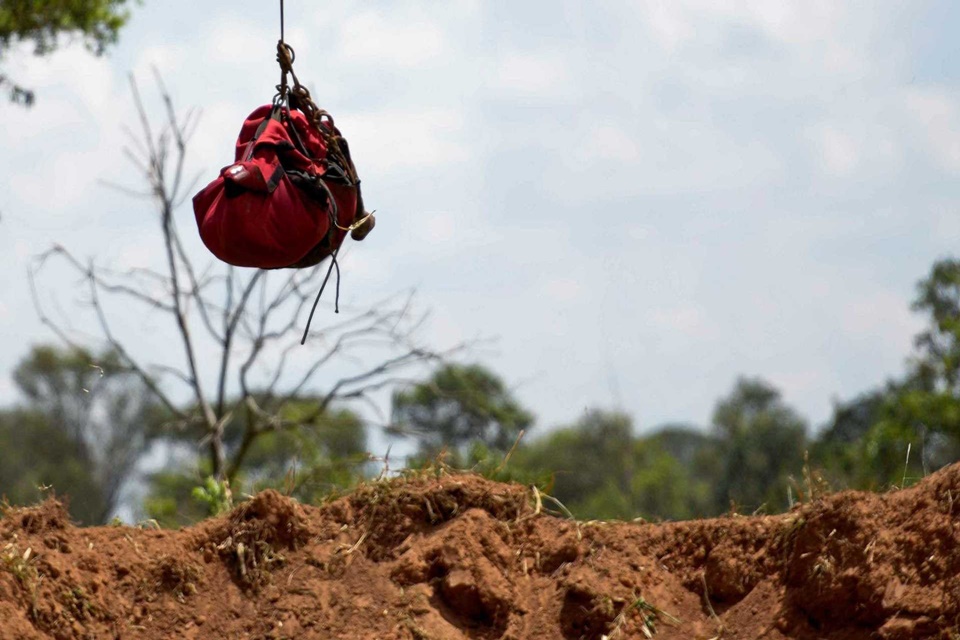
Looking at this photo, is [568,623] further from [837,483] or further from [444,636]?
[837,483]

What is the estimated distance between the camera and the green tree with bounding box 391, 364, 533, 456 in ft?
41.8

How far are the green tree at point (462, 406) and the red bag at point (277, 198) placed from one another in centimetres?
612

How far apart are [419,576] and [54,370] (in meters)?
38.7

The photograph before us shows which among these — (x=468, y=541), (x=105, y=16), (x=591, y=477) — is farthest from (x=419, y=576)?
(x=591, y=477)

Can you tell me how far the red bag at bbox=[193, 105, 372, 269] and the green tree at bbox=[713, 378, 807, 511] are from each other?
25.2 metres

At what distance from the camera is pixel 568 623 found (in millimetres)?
6043

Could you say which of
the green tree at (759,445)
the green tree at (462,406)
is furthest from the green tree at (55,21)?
the green tree at (759,445)

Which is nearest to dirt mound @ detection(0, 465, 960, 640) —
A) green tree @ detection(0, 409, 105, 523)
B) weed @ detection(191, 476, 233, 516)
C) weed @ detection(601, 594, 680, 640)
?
weed @ detection(601, 594, 680, 640)

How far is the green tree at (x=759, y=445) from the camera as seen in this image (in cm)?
3348

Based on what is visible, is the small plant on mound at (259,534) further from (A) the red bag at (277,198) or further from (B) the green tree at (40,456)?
(B) the green tree at (40,456)

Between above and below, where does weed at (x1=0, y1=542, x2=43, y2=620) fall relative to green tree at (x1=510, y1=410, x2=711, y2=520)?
below

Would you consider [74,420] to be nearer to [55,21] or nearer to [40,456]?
[40,456]

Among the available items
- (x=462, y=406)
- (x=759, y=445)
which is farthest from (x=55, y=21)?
(x=759, y=445)

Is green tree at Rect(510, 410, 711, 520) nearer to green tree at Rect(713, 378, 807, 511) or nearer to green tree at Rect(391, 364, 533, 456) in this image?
green tree at Rect(713, 378, 807, 511)
